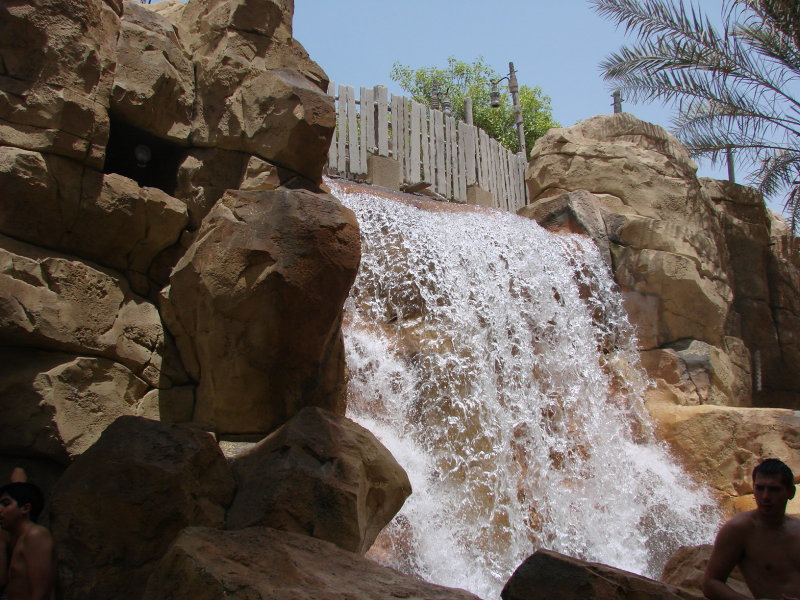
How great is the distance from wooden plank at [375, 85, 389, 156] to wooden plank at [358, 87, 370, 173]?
175 mm

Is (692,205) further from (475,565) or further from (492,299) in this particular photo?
(475,565)

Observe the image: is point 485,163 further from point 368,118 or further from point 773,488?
point 773,488

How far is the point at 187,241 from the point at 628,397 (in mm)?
4962

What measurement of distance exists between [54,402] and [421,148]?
28.1ft

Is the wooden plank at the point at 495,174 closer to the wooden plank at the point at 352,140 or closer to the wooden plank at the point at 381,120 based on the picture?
the wooden plank at the point at 381,120

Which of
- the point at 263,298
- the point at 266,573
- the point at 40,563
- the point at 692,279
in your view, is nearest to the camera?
the point at 266,573

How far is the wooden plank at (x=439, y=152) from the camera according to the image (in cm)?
1197

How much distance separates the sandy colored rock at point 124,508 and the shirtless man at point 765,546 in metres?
2.31

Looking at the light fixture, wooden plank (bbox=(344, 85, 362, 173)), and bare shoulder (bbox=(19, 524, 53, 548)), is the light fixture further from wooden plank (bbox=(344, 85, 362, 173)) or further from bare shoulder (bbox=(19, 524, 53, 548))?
wooden plank (bbox=(344, 85, 362, 173))

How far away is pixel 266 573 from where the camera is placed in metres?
2.55

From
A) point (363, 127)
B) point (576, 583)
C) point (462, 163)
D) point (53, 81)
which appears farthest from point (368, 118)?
point (576, 583)

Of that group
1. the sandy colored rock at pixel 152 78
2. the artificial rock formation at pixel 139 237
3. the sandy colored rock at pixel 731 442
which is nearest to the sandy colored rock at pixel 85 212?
the artificial rock formation at pixel 139 237

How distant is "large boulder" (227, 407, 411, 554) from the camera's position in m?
3.46

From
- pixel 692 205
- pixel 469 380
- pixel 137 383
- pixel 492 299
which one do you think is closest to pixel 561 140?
pixel 692 205
